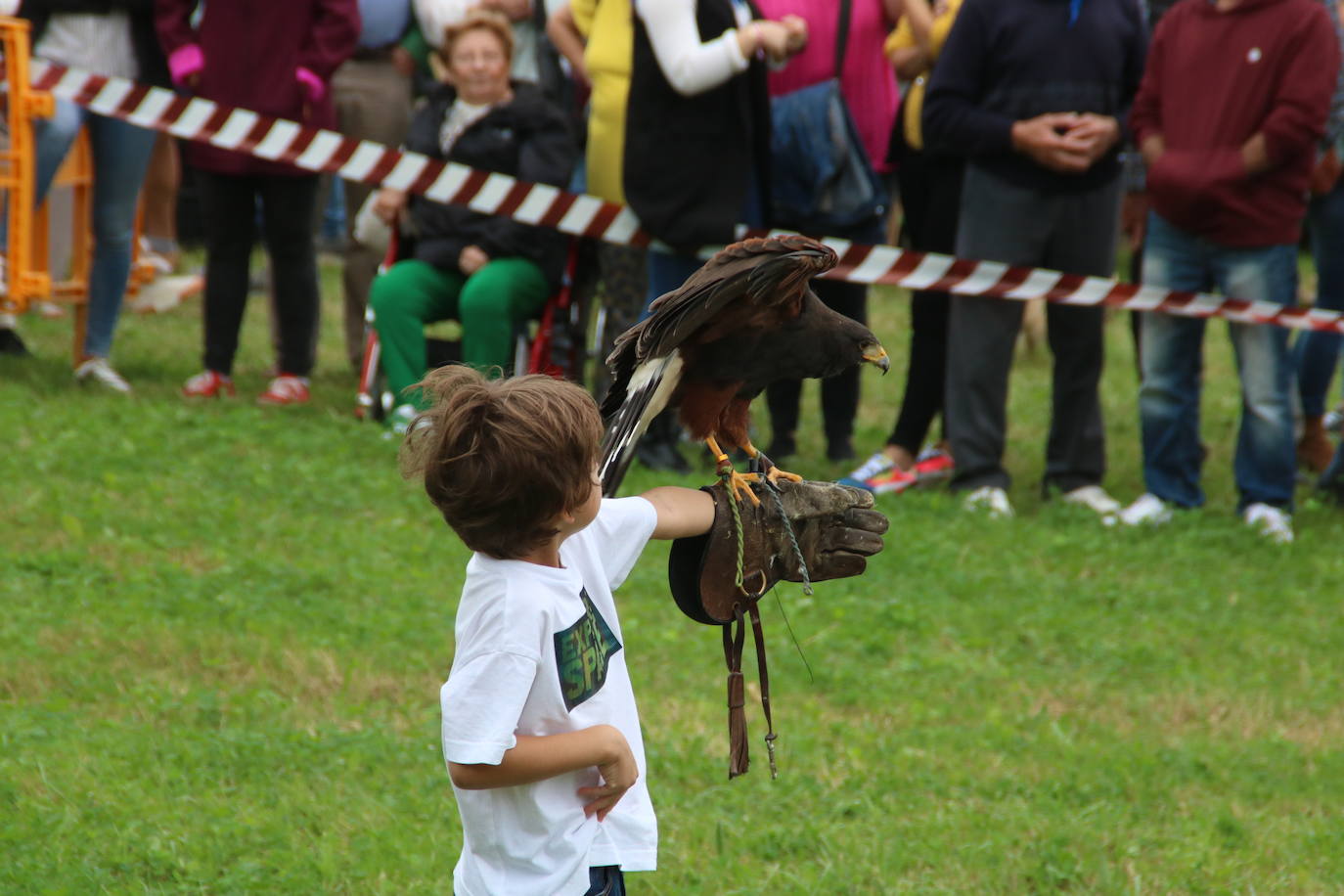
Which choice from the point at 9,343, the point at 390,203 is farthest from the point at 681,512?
the point at 9,343

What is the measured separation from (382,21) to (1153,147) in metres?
3.79

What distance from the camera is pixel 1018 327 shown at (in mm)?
6070

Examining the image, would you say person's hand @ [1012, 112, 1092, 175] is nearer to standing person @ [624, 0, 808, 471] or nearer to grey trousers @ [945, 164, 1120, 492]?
grey trousers @ [945, 164, 1120, 492]

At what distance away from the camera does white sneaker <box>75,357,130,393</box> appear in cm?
670

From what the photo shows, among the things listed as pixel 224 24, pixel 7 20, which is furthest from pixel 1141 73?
pixel 7 20

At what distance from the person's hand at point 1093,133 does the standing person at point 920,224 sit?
578mm

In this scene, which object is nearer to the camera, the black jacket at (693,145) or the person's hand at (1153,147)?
the black jacket at (693,145)

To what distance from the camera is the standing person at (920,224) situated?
6.18 meters

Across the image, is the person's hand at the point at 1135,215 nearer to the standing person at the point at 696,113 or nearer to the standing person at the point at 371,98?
the standing person at the point at 696,113

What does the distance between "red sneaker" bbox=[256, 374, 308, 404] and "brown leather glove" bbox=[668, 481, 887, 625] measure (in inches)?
188

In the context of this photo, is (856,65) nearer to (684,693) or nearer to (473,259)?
(473,259)

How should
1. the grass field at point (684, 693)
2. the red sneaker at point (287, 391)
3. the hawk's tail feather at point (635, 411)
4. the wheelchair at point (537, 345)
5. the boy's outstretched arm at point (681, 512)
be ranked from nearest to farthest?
the boy's outstretched arm at point (681, 512)
the hawk's tail feather at point (635, 411)
the grass field at point (684, 693)
the wheelchair at point (537, 345)
the red sneaker at point (287, 391)

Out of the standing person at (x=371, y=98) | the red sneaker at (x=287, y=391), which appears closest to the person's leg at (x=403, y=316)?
the red sneaker at (x=287, y=391)

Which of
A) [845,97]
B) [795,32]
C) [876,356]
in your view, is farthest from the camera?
[845,97]
